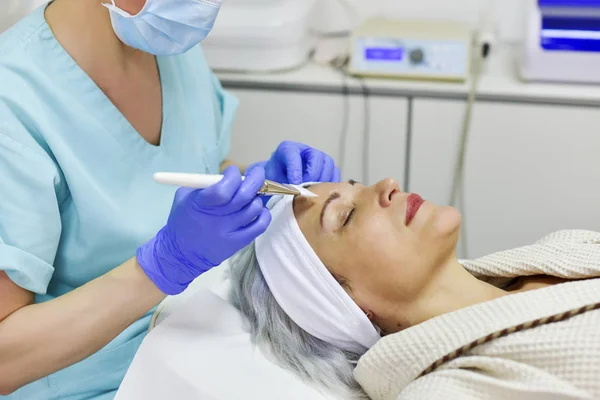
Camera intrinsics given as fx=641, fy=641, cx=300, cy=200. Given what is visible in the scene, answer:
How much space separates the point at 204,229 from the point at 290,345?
0.31 m

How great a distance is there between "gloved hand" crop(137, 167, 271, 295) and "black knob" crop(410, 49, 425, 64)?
0.98 m

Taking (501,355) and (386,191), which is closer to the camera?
Result: (501,355)

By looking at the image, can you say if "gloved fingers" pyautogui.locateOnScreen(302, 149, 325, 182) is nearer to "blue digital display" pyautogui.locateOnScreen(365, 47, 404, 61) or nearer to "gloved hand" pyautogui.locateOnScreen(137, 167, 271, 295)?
"gloved hand" pyautogui.locateOnScreen(137, 167, 271, 295)

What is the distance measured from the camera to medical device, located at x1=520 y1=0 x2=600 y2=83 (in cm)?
181

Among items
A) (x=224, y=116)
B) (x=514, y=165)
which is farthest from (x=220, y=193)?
(x=514, y=165)

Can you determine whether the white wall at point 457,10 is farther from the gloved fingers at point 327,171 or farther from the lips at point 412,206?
the lips at point 412,206

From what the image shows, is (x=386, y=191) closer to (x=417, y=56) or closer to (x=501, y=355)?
(x=501, y=355)

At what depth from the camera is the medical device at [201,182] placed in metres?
0.96

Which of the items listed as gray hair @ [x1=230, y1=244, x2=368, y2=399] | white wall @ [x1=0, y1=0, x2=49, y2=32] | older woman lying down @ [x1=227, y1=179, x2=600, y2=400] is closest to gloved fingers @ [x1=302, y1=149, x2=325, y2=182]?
older woman lying down @ [x1=227, y1=179, x2=600, y2=400]

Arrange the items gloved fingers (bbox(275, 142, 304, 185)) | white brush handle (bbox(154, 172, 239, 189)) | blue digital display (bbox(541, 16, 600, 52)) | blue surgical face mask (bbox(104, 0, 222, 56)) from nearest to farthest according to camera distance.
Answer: white brush handle (bbox(154, 172, 239, 189))
blue surgical face mask (bbox(104, 0, 222, 56))
gloved fingers (bbox(275, 142, 304, 185))
blue digital display (bbox(541, 16, 600, 52))

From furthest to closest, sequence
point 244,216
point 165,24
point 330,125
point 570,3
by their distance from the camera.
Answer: point 330,125, point 570,3, point 165,24, point 244,216

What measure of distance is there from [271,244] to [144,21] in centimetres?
48

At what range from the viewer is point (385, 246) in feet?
3.91

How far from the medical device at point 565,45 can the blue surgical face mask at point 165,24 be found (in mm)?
1033
